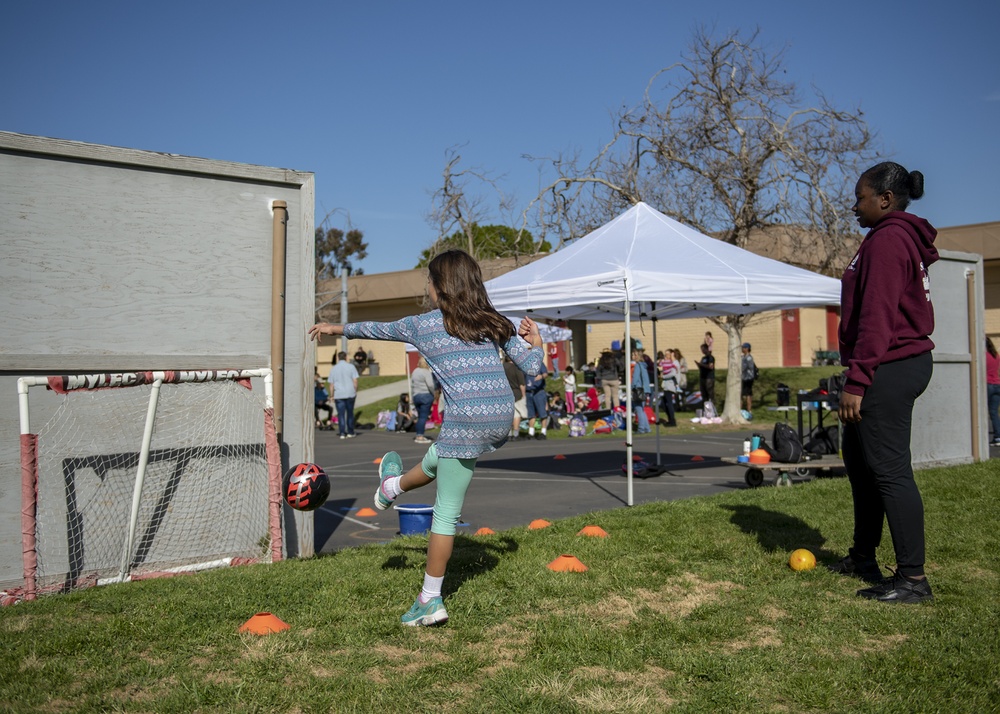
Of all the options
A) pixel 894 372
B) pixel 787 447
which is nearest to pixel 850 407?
pixel 894 372

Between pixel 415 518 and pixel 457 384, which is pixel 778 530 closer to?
pixel 415 518

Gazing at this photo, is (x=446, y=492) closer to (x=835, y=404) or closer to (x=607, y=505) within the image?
(x=607, y=505)

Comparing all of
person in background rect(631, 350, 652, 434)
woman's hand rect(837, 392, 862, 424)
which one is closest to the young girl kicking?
woman's hand rect(837, 392, 862, 424)

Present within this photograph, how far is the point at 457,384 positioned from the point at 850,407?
2.19 metres

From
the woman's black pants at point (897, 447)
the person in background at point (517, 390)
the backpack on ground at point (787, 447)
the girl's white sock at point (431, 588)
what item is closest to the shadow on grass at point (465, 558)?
the girl's white sock at point (431, 588)

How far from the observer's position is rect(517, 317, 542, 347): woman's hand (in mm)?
4879

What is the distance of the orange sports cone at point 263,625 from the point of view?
4312 millimetres

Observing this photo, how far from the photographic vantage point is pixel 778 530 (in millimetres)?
6723

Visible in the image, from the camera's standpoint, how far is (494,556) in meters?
5.99

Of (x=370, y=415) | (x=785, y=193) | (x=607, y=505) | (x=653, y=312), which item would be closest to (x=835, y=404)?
(x=653, y=312)

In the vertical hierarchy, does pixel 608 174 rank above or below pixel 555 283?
above

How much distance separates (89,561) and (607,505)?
5276 millimetres

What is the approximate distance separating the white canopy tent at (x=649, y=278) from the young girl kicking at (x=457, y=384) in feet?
14.2

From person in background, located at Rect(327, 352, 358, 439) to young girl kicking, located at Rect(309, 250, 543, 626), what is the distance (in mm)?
16259
